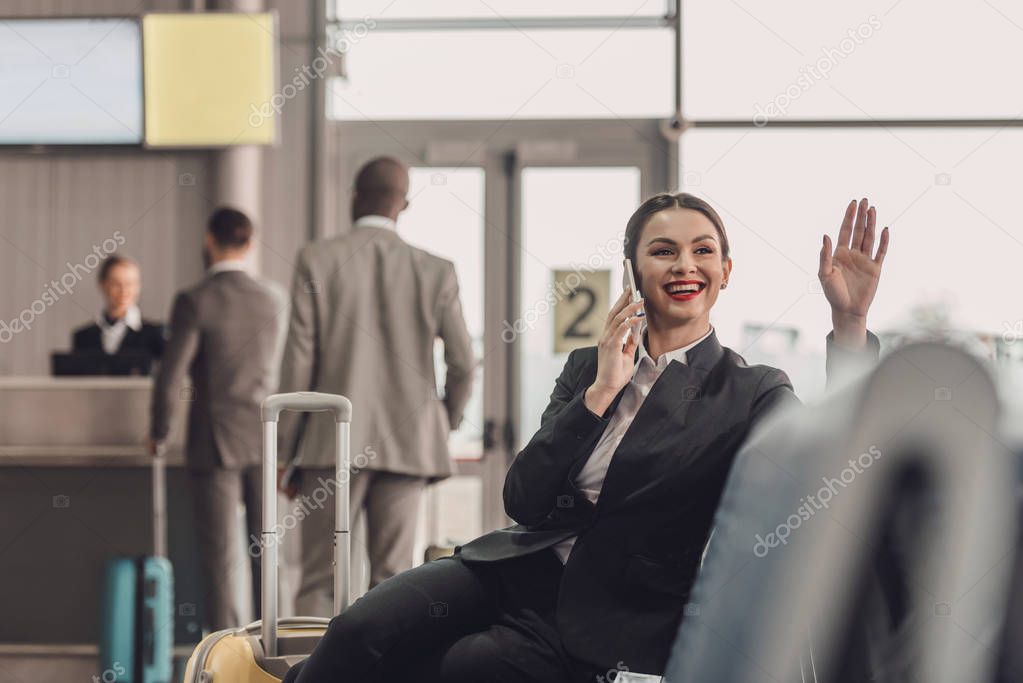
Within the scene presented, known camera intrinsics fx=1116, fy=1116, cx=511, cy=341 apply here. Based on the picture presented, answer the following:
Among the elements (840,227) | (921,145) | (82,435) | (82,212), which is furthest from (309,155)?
(840,227)

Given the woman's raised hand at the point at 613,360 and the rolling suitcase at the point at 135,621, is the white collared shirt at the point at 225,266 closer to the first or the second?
the rolling suitcase at the point at 135,621

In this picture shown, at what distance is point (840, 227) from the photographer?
4.54ft

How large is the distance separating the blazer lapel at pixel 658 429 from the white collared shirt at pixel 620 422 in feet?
0.08

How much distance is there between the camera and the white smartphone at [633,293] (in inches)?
59.2

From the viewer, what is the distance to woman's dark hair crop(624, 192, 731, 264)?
158cm

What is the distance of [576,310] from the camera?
4.76 m

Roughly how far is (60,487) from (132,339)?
747 mm

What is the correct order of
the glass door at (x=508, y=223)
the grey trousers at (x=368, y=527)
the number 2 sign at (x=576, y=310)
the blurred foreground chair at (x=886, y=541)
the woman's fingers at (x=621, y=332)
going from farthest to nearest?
the glass door at (x=508, y=223) → the number 2 sign at (x=576, y=310) → the grey trousers at (x=368, y=527) → the woman's fingers at (x=621, y=332) → the blurred foreground chair at (x=886, y=541)

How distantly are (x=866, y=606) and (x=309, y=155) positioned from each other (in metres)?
4.46

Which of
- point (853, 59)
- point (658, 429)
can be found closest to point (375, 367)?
point (658, 429)

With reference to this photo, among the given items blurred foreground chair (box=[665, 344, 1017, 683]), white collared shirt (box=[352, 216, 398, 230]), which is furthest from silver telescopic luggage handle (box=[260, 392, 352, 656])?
white collared shirt (box=[352, 216, 398, 230])

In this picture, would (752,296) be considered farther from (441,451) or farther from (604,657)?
(604,657)

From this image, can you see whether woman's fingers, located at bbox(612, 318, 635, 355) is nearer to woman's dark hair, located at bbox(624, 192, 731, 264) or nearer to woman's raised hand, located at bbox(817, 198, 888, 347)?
woman's dark hair, located at bbox(624, 192, 731, 264)

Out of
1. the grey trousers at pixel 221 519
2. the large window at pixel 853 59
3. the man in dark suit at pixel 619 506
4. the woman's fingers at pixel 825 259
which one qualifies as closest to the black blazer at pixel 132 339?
the grey trousers at pixel 221 519
